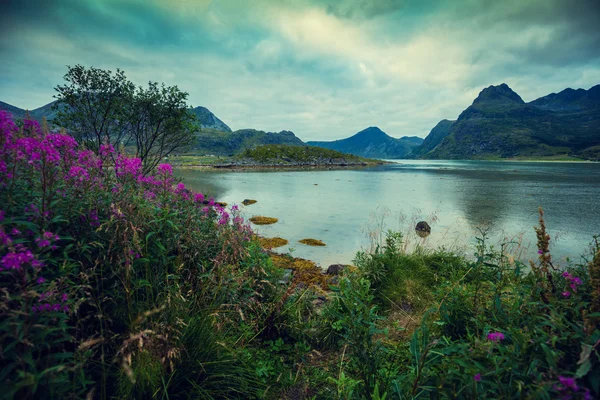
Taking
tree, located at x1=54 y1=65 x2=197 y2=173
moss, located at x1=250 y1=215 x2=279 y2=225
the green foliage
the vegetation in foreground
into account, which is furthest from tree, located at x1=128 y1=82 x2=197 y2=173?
the green foliage

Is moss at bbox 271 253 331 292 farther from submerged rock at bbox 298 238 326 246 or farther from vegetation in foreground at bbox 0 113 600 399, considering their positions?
vegetation in foreground at bbox 0 113 600 399

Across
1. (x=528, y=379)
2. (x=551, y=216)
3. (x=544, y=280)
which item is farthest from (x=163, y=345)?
(x=551, y=216)

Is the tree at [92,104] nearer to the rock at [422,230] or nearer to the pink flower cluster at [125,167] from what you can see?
the pink flower cluster at [125,167]

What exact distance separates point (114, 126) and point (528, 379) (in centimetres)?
2093

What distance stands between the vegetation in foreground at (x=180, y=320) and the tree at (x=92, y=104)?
45.5 feet

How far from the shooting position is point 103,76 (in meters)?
15.4

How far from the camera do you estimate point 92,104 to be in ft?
51.3

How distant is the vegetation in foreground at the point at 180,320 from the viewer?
1.80 metres

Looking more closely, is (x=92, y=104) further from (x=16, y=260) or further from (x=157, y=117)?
(x=16, y=260)

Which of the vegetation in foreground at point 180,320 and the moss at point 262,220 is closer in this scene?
the vegetation in foreground at point 180,320

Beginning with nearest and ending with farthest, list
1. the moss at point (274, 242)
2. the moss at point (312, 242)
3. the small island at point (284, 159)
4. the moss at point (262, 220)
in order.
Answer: the moss at point (274, 242)
the moss at point (312, 242)
the moss at point (262, 220)
the small island at point (284, 159)

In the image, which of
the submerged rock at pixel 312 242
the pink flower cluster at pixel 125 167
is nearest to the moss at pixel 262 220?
the submerged rock at pixel 312 242

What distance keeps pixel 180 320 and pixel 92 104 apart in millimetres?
18386

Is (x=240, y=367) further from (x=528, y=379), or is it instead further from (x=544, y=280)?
(x=544, y=280)
